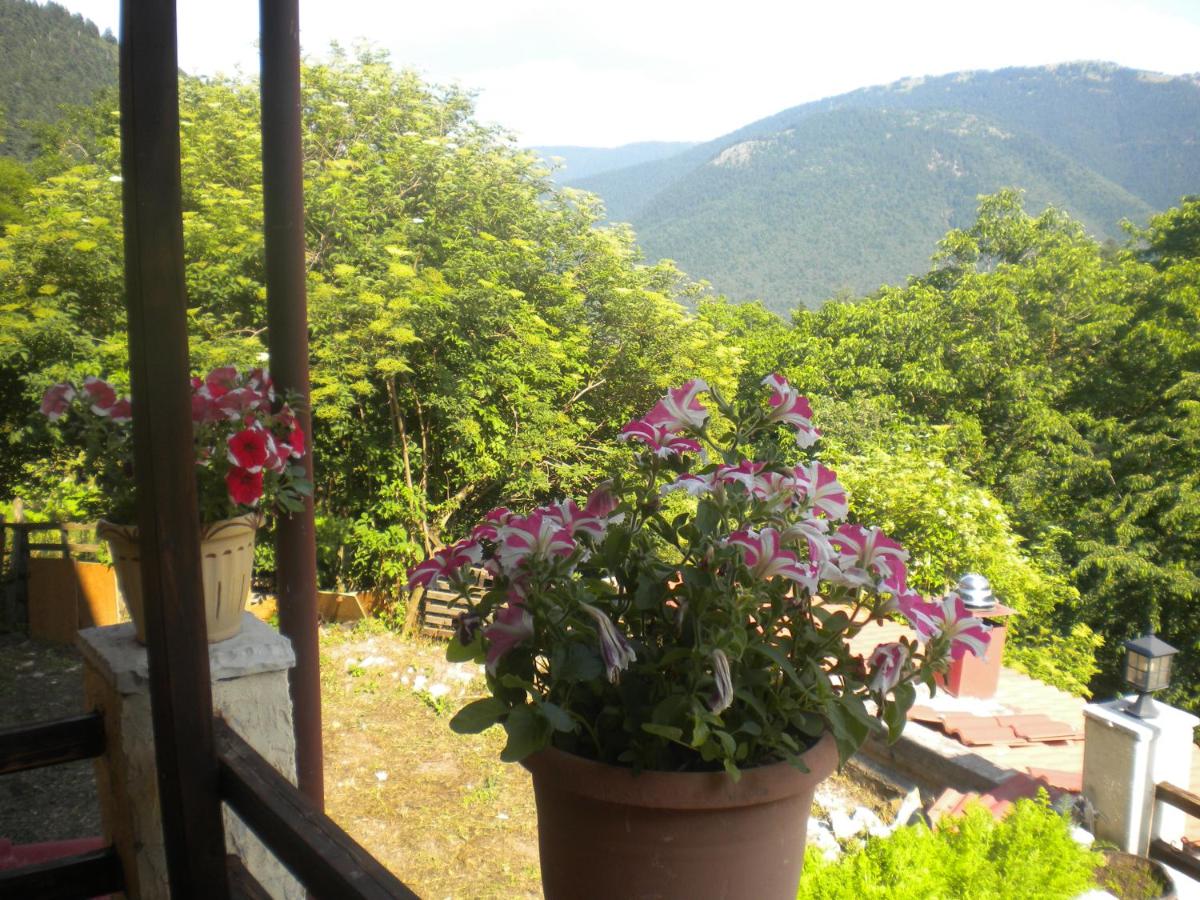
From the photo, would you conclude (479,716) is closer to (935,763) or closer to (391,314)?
(935,763)

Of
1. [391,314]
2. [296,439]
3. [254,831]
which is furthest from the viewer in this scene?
[391,314]

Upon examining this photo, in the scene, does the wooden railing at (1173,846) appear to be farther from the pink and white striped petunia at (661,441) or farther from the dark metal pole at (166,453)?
the dark metal pole at (166,453)

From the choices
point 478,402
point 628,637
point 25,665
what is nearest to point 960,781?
point 628,637

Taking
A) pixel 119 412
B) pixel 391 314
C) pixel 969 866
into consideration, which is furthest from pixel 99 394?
pixel 391 314

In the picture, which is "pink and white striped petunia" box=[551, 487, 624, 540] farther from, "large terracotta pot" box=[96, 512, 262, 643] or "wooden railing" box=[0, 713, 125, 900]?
"wooden railing" box=[0, 713, 125, 900]

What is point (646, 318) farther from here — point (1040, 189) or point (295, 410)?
point (1040, 189)

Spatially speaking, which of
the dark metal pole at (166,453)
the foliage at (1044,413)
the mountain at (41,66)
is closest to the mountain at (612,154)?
the foliage at (1044,413)

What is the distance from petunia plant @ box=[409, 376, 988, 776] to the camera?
68cm

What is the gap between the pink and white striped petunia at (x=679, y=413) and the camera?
813mm

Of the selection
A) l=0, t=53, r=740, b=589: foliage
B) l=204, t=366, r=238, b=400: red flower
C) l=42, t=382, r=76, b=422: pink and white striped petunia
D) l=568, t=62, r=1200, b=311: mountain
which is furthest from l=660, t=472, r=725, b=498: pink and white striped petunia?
l=568, t=62, r=1200, b=311: mountain

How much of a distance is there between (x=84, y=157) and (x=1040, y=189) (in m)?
48.9

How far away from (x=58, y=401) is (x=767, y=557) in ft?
3.46

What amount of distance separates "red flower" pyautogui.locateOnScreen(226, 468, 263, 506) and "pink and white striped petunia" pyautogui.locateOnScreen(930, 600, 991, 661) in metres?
0.90

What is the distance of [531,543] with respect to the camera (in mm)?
712
